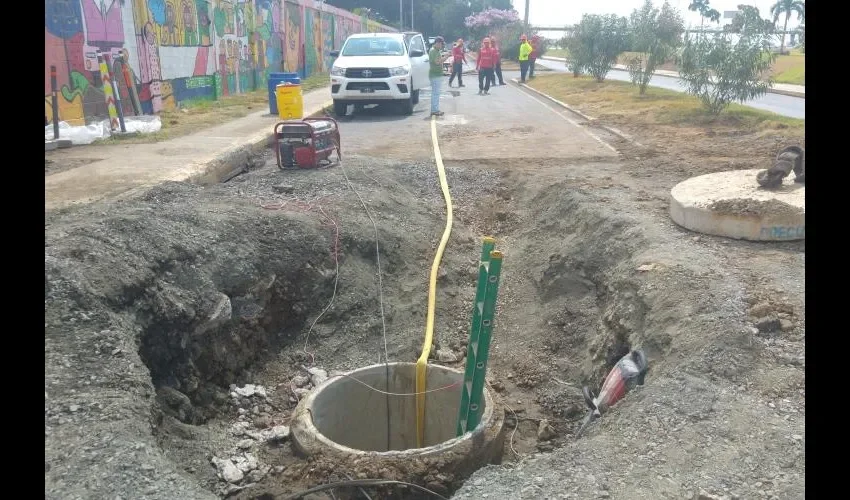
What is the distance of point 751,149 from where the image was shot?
10.7 m

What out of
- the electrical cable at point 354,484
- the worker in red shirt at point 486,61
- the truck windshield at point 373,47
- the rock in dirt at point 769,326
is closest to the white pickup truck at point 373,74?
the truck windshield at point 373,47

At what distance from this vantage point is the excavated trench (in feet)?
14.5

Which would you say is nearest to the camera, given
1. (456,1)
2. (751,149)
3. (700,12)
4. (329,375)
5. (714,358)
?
(714,358)

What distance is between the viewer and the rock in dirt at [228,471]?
4.29 meters

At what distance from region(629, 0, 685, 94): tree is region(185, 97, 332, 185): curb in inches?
535

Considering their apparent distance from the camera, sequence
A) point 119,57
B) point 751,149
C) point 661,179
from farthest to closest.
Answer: point 119,57
point 751,149
point 661,179

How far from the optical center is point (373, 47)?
1652 cm

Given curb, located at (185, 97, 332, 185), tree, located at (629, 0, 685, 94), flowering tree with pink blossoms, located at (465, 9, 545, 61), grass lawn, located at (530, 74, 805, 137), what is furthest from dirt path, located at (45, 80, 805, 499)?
flowering tree with pink blossoms, located at (465, 9, 545, 61)

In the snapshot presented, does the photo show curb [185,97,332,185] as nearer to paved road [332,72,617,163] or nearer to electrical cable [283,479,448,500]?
paved road [332,72,617,163]

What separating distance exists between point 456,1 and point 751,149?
2693 inches

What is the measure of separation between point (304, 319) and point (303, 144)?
3.70 meters

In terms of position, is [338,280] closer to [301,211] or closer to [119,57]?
[301,211]

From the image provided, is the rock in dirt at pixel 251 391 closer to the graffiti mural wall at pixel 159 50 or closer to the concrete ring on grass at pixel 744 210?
the concrete ring on grass at pixel 744 210

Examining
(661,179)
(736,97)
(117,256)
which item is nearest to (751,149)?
(661,179)
